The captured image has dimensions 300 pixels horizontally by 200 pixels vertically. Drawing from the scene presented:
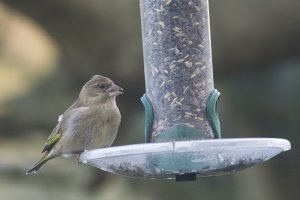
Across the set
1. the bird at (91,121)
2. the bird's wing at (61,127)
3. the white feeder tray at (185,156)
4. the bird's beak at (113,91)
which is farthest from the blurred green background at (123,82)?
the white feeder tray at (185,156)

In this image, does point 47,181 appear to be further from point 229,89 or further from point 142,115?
point 229,89

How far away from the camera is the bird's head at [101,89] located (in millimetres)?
7488

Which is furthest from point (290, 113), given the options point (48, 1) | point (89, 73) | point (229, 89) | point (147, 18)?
point (147, 18)

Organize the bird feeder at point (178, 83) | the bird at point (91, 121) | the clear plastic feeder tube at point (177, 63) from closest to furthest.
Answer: the bird feeder at point (178, 83)
the clear plastic feeder tube at point (177, 63)
the bird at point (91, 121)

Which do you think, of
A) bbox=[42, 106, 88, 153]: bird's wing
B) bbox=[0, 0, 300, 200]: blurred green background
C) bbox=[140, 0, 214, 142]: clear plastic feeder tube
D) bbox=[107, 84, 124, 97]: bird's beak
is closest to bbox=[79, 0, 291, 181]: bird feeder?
bbox=[140, 0, 214, 142]: clear plastic feeder tube

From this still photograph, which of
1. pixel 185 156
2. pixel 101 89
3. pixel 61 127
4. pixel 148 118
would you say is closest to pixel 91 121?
pixel 101 89

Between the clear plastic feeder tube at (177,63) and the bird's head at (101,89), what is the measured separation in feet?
2.22

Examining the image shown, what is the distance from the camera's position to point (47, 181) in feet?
36.3

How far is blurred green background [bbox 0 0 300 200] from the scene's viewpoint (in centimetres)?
1095

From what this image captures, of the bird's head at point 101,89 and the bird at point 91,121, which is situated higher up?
the bird's head at point 101,89

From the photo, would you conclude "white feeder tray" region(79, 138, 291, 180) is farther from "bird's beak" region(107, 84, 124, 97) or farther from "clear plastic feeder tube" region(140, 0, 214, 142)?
"bird's beak" region(107, 84, 124, 97)

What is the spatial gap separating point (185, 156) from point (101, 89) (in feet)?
6.08

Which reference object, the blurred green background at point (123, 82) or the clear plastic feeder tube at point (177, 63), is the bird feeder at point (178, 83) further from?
the blurred green background at point (123, 82)

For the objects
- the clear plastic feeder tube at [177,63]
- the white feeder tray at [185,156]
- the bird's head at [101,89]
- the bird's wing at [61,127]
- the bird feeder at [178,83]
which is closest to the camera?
the white feeder tray at [185,156]
